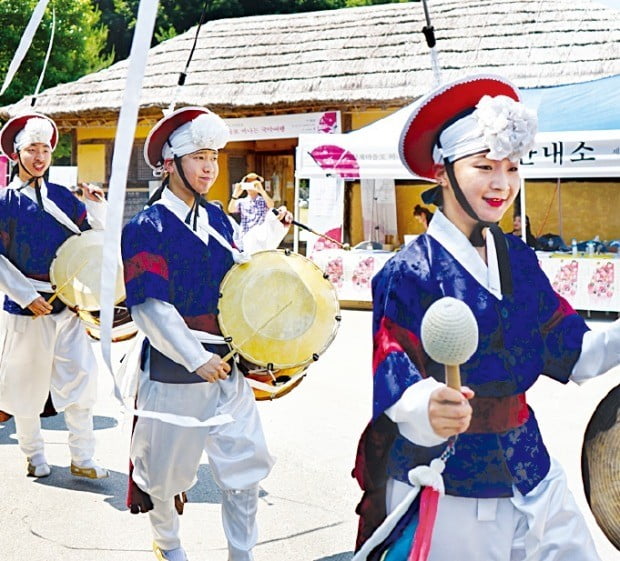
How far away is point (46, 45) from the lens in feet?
74.8

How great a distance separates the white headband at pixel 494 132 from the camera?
2.41 m

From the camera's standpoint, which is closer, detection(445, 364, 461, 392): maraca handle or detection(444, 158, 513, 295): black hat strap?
detection(445, 364, 461, 392): maraca handle

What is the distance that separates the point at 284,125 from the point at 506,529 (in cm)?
1325

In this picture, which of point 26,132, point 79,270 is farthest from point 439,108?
point 26,132

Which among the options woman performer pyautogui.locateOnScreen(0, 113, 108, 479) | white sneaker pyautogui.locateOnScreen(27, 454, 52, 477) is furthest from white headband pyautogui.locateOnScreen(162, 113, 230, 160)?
white sneaker pyautogui.locateOnScreen(27, 454, 52, 477)

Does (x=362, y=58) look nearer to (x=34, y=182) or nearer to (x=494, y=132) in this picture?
(x=34, y=182)

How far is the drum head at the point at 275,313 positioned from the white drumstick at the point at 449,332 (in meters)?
1.75

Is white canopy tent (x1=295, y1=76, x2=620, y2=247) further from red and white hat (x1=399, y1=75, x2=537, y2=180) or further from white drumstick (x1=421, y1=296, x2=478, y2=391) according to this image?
white drumstick (x1=421, y1=296, x2=478, y2=391)

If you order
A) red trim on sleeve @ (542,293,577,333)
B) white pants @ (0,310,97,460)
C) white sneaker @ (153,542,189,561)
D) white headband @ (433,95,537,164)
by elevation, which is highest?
white headband @ (433,95,537,164)

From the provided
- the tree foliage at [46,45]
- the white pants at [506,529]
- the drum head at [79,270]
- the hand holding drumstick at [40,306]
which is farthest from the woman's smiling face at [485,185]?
the tree foliage at [46,45]

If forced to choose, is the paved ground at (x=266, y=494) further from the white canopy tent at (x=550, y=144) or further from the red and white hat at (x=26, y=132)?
the white canopy tent at (x=550, y=144)

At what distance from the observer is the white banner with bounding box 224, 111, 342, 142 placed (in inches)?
581

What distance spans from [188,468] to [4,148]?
2439 millimetres

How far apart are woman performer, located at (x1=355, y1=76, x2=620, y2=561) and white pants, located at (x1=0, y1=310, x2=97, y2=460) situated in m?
3.08
